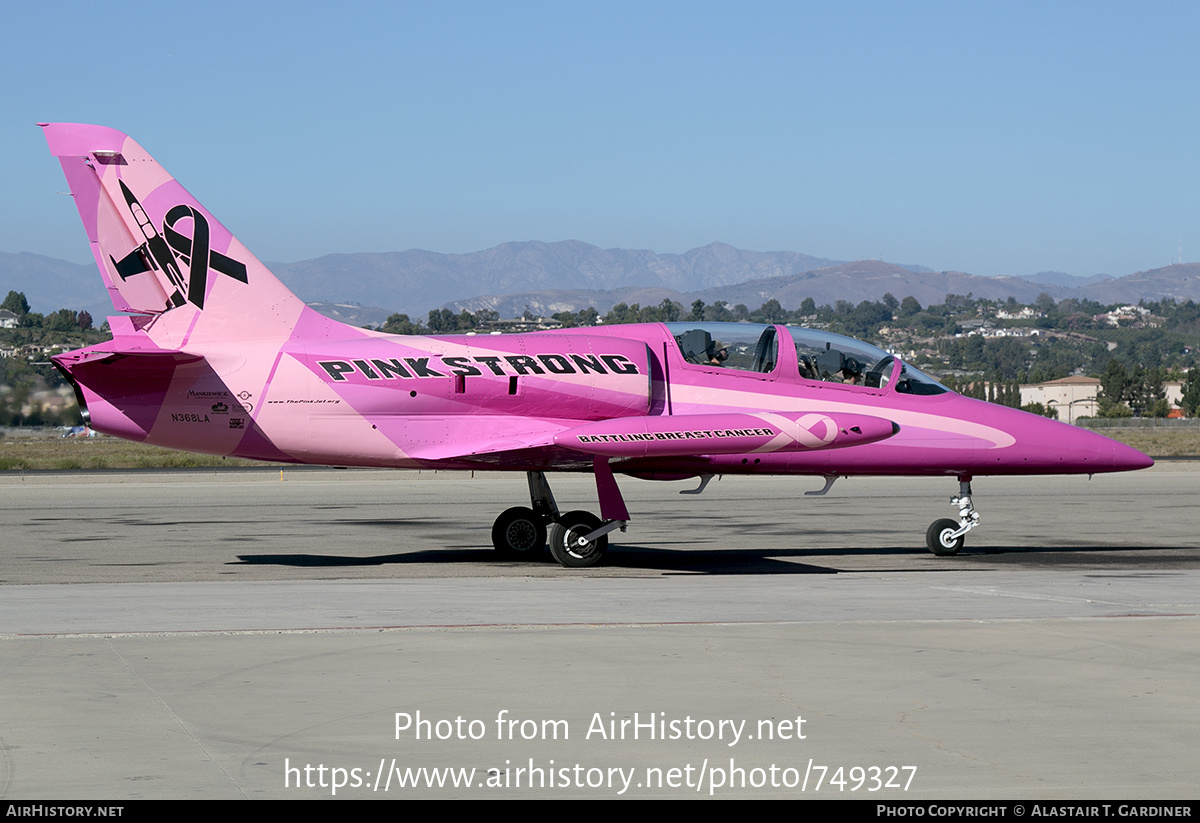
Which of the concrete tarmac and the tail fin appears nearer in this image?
the concrete tarmac

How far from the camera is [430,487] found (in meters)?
38.5

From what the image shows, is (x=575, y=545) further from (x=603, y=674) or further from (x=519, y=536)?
(x=603, y=674)

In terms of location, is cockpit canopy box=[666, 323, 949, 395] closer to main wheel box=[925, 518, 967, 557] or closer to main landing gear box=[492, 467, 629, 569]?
main wheel box=[925, 518, 967, 557]

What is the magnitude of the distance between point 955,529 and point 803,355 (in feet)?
11.4

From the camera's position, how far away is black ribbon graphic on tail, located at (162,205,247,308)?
16.7m

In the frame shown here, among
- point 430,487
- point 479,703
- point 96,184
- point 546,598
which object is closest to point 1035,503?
point 430,487

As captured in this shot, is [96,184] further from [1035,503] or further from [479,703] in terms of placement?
[1035,503]

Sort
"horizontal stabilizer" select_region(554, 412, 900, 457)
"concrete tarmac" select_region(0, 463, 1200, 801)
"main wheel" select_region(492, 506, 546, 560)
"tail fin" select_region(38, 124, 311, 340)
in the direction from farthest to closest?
"main wheel" select_region(492, 506, 546, 560) < "tail fin" select_region(38, 124, 311, 340) < "horizontal stabilizer" select_region(554, 412, 900, 457) < "concrete tarmac" select_region(0, 463, 1200, 801)

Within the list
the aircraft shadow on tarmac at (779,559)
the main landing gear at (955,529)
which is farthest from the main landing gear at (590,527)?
the main landing gear at (955,529)

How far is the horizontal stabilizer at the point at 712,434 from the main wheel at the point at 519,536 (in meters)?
2.78

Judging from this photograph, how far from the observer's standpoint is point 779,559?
18.1m

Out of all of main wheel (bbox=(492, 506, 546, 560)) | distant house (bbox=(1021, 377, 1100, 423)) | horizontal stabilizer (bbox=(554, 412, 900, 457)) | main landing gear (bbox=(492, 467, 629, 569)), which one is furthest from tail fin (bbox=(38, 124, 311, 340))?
distant house (bbox=(1021, 377, 1100, 423))

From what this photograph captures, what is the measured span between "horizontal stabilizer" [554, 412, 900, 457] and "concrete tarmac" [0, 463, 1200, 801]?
166 centimetres

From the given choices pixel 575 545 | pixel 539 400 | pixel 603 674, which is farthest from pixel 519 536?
pixel 603 674
